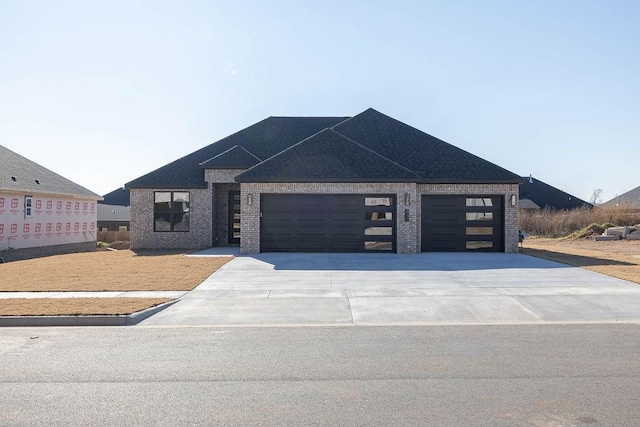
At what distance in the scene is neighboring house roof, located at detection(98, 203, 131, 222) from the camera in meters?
49.8

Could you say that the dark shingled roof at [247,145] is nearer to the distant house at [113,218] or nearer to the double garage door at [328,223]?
the double garage door at [328,223]

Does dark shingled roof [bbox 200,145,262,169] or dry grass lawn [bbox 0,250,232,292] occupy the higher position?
dark shingled roof [bbox 200,145,262,169]

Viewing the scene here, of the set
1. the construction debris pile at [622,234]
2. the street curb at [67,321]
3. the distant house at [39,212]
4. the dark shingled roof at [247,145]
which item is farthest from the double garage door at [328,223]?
the construction debris pile at [622,234]

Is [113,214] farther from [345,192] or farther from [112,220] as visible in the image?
[345,192]

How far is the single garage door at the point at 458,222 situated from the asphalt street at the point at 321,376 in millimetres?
12753

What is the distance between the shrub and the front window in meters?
26.8

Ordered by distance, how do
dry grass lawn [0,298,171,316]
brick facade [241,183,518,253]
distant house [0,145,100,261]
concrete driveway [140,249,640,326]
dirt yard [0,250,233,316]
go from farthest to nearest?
distant house [0,145,100,261], brick facade [241,183,518,253], dirt yard [0,250,233,316], concrete driveway [140,249,640,326], dry grass lawn [0,298,171,316]

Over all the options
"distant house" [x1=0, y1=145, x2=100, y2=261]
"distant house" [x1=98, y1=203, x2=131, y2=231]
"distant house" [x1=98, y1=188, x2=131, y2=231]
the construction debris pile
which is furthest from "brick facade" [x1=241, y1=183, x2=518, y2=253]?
"distant house" [x1=98, y1=203, x2=131, y2=231]

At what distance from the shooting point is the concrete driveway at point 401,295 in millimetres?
9023

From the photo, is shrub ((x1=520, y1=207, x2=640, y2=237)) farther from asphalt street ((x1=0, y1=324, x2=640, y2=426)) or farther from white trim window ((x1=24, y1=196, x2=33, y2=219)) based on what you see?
white trim window ((x1=24, y1=196, x2=33, y2=219))

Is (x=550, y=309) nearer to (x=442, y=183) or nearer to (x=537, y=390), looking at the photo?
(x=537, y=390)

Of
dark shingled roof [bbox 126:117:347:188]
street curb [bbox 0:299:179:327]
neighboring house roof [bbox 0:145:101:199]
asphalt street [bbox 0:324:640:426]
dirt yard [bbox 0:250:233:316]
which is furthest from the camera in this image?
neighboring house roof [bbox 0:145:101:199]

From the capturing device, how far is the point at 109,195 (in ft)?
210

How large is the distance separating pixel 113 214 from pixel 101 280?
4151cm
